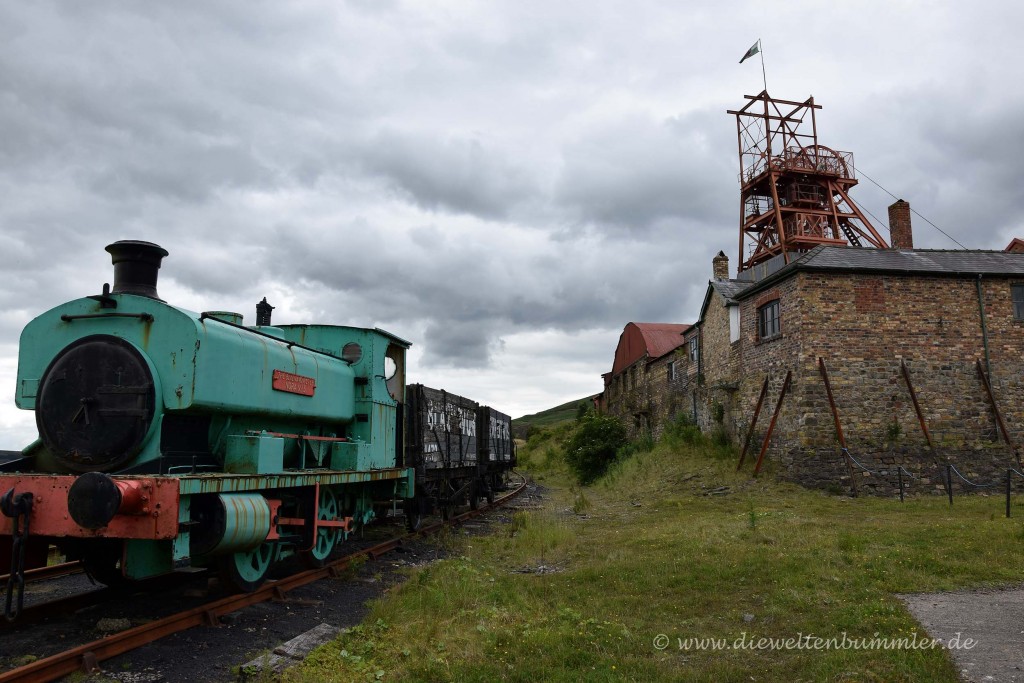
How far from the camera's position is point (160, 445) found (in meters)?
6.49

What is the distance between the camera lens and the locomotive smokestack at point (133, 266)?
683 cm

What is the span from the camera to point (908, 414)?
1719 cm

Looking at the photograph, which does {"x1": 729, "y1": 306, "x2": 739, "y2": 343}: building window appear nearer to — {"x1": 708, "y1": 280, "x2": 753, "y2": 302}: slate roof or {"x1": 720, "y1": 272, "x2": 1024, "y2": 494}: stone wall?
{"x1": 708, "y1": 280, "x2": 753, "y2": 302}: slate roof

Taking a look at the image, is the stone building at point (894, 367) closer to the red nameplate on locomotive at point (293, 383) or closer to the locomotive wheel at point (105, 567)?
the red nameplate on locomotive at point (293, 383)

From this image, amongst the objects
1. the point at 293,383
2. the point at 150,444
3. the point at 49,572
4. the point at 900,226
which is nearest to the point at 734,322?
the point at 900,226

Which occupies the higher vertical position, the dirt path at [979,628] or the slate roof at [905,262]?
the slate roof at [905,262]

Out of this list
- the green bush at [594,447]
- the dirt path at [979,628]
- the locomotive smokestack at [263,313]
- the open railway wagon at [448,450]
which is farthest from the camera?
the green bush at [594,447]

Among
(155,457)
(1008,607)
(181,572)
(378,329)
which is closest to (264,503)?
(155,457)

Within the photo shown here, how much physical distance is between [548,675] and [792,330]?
47.6 ft

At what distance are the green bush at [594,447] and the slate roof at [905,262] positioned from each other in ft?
36.9

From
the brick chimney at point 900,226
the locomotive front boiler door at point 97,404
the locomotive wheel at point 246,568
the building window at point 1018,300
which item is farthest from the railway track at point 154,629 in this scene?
the brick chimney at point 900,226

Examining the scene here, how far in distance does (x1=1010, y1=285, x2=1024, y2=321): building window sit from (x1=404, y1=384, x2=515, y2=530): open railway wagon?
14.3 meters

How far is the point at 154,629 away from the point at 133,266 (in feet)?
11.5

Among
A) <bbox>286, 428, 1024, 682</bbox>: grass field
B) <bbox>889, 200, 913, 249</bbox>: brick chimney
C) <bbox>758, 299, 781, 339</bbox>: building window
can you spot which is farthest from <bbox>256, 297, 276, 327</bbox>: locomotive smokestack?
<bbox>889, 200, 913, 249</bbox>: brick chimney
